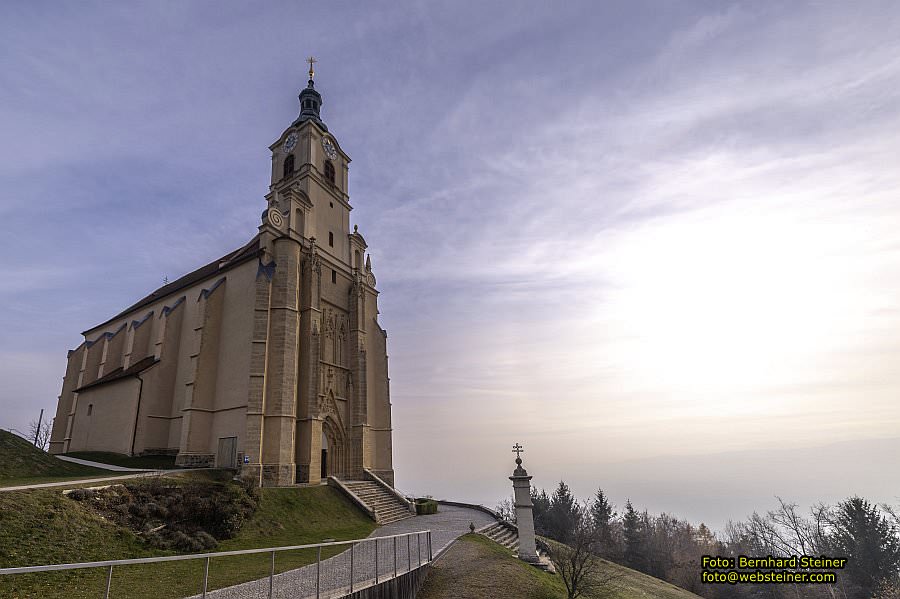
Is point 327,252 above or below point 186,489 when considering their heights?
above

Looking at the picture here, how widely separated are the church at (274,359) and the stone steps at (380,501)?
2125mm

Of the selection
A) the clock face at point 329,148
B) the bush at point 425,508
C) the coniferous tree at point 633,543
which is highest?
the clock face at point 329,148

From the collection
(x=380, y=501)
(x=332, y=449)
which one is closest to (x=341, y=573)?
(x=380, y=501)

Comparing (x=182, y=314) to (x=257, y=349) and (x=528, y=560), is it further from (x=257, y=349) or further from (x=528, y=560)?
(x=528, y=560)

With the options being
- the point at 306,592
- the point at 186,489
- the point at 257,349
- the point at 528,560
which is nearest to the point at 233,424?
the point at 257,349

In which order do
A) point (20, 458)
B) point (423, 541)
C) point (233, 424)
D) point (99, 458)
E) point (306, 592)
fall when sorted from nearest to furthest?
1. point (306, 592)
2. point (423, 541)
3. point (20, 458)
4. point (233, 424)
5. point (99, 458)

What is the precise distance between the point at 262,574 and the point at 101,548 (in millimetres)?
6481

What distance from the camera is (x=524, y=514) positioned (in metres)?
20.1

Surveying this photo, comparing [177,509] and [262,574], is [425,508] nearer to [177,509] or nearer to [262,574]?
[177,509]

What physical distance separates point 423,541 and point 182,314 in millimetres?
29123

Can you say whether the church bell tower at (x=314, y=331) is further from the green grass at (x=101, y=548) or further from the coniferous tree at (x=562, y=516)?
the coniferous tree at (x=562, y=516)

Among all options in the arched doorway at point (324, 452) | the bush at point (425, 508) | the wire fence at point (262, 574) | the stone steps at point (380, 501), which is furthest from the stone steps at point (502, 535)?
the arched doorway at point (324, 452)

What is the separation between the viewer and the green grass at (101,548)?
364 inches

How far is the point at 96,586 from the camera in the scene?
28.8 ft
